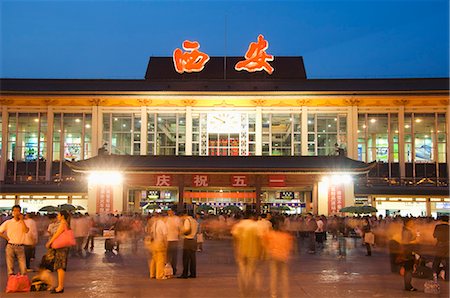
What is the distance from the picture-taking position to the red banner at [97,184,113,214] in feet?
119

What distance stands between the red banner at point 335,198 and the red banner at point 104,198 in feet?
48.4

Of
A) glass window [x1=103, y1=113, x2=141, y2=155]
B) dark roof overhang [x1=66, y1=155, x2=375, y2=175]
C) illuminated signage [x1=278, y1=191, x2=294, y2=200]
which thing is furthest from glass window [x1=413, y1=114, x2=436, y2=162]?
glass window [x1=103, y1=113, x2=141, y2=155]

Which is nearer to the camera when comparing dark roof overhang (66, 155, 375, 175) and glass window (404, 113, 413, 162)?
dark roof overhang (66, 155, 375, 175)

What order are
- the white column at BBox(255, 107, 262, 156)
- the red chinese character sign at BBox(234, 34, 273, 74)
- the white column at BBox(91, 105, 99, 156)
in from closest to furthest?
the white column at BBox(255, 107, 262, 156) < the white column at BBox(91, 105, 99, 156) < the red chinese character sign at BBox(234, 34, 273, 74)

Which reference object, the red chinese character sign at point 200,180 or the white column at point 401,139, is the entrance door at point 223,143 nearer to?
the red chinese character sign at point 200,180

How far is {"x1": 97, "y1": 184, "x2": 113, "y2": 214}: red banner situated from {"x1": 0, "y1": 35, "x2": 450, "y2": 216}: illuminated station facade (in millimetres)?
7324

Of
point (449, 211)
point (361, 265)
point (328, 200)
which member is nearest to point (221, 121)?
point (328, 200)

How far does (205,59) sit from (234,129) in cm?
700

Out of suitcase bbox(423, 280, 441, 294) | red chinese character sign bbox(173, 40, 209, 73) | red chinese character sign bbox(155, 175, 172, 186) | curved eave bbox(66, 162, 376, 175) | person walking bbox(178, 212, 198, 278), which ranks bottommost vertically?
suitcase bbox(423, 280, 441, 294)

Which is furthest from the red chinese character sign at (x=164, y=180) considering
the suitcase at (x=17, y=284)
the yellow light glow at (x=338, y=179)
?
the suitcase at (x=17, y=284)

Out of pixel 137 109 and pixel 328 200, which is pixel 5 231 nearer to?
pixel 328 200

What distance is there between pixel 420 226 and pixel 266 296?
1487 centimetres

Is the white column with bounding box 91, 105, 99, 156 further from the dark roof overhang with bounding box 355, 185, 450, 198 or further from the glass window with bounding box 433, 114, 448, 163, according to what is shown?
the glass window with bounding box 433, 114, 448, 163

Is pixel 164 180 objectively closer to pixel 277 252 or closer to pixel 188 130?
pixel 188 130
